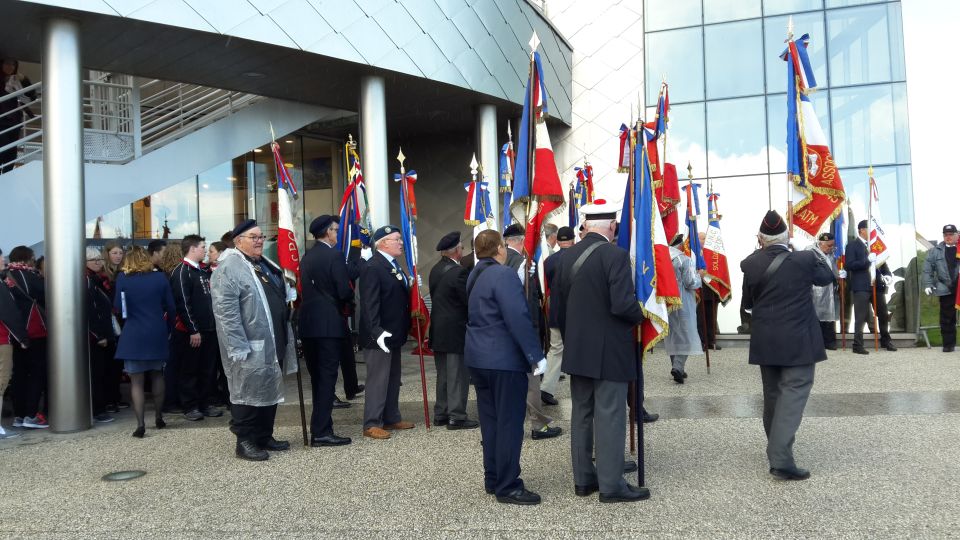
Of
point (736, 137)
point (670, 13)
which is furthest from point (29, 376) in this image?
point (670, 13)

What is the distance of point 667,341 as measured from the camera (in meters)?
9.48

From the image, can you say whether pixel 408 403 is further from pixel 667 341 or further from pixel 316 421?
pixel 667 341

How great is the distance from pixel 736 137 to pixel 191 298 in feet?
37.8

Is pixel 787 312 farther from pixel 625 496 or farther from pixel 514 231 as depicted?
pixel 514 231

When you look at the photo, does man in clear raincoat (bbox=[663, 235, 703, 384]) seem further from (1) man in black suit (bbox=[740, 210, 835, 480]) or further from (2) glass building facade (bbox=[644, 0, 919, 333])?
(2) glass building facade (bbox=[644, 0, 919, 333])

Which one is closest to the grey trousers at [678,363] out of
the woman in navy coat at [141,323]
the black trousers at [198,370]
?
the black trousers at [198,370]

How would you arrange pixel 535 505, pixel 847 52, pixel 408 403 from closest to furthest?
pixel 535 505
pixel 408 403
pixel 847 52

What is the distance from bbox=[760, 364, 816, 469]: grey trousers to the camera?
536 centimetres

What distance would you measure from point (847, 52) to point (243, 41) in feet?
37.7

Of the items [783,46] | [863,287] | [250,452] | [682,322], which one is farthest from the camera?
[783,46]

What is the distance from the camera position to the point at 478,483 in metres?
5.56

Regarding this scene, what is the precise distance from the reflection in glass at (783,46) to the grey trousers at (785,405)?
11344 millimetres

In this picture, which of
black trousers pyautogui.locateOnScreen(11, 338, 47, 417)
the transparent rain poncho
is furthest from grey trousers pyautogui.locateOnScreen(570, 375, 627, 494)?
black trousers pyautogui.locateOnScreen(11, 338, 47, 417)

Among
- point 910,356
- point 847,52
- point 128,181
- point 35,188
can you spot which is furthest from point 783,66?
point 35,188
